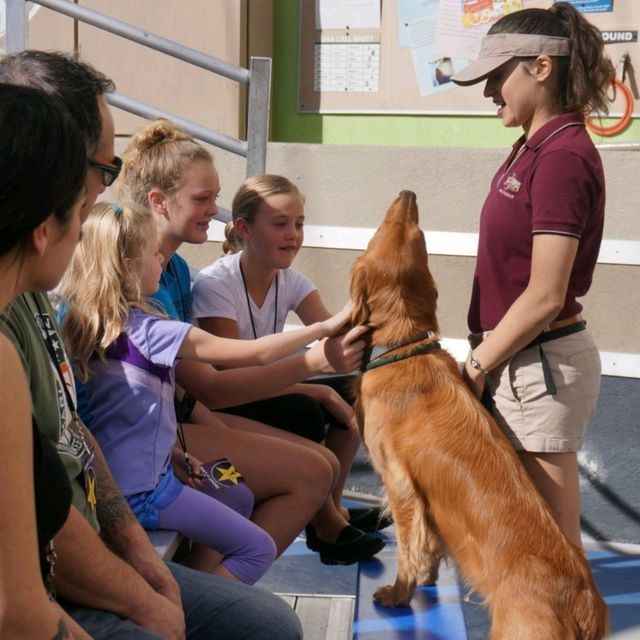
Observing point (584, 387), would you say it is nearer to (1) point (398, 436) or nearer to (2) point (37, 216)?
(1) point (398, 436)

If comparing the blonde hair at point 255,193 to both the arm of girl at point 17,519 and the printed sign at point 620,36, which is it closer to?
the arm of girl at point 17,519

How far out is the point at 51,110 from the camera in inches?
50.3

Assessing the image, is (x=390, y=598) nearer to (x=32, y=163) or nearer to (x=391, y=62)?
(x=32, y=163)

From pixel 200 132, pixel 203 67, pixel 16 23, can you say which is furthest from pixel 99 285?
pixel 16 23

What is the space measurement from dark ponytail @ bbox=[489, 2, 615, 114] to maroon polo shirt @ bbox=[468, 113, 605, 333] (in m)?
0.07

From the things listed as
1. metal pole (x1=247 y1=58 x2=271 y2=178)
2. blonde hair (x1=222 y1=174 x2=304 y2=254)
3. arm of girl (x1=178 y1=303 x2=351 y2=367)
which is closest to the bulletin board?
metal pole (x1=247 y1=58 x2=271 y2=178)

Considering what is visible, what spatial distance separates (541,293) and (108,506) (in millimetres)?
1268

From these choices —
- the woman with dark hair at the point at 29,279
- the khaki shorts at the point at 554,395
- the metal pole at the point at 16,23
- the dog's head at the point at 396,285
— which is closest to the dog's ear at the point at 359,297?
the dog's head at the point at 396,285

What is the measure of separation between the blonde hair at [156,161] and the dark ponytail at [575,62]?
1.07 meters

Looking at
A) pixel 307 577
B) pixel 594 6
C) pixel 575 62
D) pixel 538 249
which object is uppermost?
pixel 594 6

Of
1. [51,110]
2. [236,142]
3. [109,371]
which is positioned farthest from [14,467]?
[236,142]

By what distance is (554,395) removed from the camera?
8.73 ft

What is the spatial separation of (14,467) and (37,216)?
1.08ft

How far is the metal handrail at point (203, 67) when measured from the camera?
4113 mm
